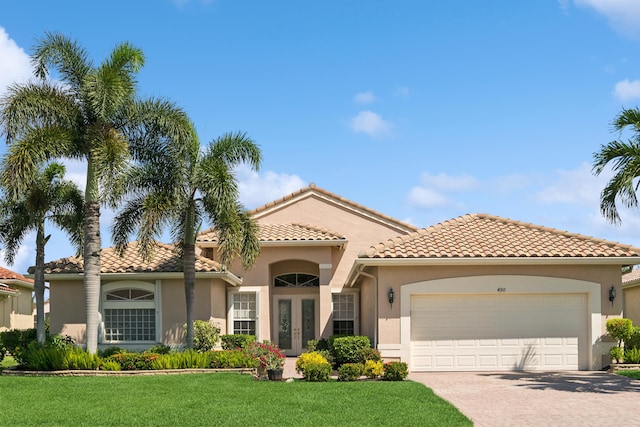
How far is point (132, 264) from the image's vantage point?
2450 cm

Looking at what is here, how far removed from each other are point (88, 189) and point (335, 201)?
11.4 metres

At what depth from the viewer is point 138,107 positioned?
2200 cm

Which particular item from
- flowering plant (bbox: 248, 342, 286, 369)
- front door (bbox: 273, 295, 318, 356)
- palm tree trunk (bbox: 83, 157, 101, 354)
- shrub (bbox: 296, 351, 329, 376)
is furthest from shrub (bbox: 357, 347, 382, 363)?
front door (bbox: 273, 295, 318, 356)

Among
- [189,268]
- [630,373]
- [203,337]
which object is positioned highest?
[189,268]

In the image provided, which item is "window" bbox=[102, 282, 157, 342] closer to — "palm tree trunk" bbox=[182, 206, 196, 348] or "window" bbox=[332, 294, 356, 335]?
"palm tree trunk" bbox=[182, 206, 196, 348]

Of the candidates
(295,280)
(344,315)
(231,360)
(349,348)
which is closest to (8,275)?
(295,280)

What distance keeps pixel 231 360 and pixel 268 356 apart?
1181 mm

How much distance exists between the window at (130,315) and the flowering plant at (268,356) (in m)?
5.04

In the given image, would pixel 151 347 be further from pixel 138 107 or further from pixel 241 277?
pixel 138 107

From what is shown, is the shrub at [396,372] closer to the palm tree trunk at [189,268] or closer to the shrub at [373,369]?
the shrub at [373,369]

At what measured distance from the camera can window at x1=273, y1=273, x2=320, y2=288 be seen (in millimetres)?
29594

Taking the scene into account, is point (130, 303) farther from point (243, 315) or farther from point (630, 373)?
point (630, 373)

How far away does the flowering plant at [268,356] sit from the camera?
64.0 feet

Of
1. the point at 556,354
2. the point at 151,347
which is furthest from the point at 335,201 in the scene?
the point at 556,354
